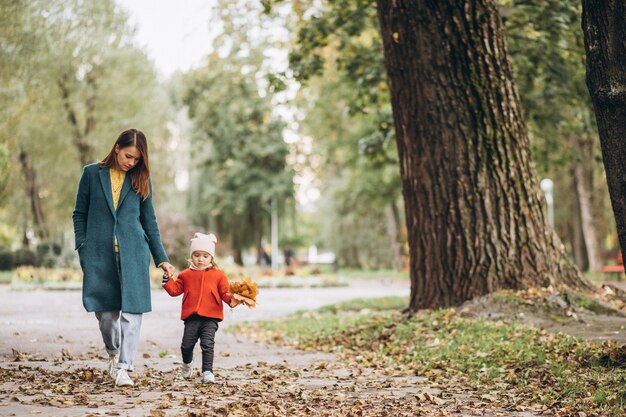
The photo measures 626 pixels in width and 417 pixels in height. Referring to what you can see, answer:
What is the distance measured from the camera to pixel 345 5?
13633 millimetres

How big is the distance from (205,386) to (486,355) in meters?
2.72

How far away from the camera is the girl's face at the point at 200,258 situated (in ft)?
19.8

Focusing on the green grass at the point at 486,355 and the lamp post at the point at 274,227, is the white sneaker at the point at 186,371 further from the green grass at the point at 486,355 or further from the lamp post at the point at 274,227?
the lamp post at the point at 274,227

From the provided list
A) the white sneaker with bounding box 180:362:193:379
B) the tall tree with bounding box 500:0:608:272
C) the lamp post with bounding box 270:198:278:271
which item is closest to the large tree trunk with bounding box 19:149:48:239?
the lamp post with bounding box 270:198:278:271

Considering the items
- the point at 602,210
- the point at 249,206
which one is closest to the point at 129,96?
the point at 249,206

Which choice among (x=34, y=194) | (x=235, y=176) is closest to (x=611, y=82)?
(x=34, y=194)

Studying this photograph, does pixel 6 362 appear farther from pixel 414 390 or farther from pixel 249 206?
pixel 249 206

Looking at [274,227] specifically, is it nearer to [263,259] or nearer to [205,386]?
[263,259]

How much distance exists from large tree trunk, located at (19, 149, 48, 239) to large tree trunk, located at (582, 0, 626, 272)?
1351 inches

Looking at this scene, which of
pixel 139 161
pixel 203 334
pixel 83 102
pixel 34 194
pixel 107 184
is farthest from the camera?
pixel 34 194

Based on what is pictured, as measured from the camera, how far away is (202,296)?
6012mm

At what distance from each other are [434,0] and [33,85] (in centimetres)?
1793

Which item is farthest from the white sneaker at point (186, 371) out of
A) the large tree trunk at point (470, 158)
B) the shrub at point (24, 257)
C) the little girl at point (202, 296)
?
the shrub at point (24, 257)

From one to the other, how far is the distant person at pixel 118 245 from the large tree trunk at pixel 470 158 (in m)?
4.35
